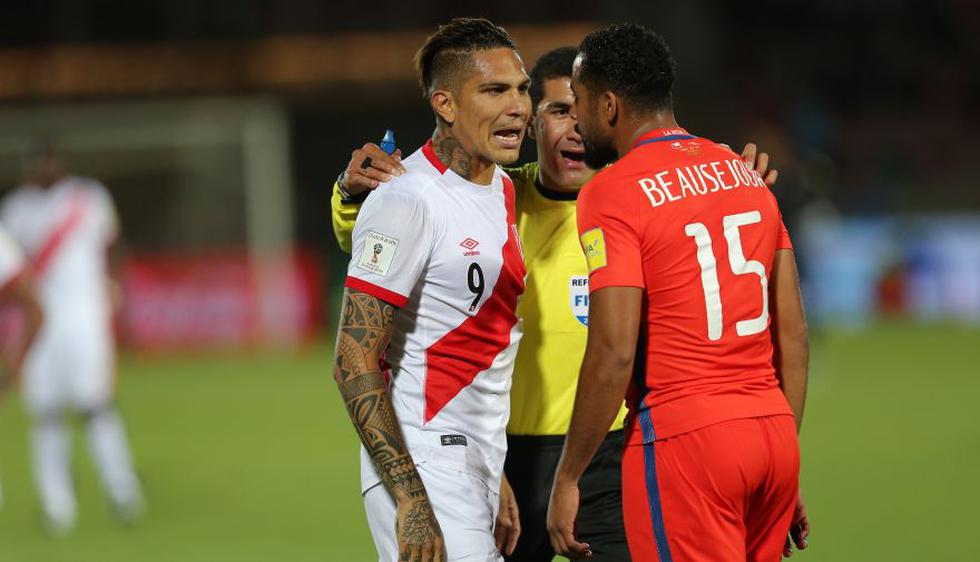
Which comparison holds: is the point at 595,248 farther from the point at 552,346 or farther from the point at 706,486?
the point at 552,346

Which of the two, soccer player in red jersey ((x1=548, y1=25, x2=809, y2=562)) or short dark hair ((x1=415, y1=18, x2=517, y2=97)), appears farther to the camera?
short dark hair ((x1=415, y1=18, x2=517, y2=97))

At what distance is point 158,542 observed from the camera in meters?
7.88

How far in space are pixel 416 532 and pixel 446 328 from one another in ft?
1.98

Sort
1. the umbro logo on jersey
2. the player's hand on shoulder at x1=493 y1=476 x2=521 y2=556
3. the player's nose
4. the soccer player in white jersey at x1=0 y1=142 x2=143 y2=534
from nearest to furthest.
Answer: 1. the umbro logo on jersey
2. the player's nose
3. the player's hand on shoulder at x1=493 y1=476 x2=521 y2=556
4. the soccer player in white jersey at x1=0 y1=142 x2=143 y2=534

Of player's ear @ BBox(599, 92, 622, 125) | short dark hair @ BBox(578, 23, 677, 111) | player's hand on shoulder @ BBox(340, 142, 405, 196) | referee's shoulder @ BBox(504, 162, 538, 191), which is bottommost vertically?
referee's shoulder @ BBox(504, 162, 538, 191)

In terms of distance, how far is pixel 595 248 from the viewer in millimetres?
3557

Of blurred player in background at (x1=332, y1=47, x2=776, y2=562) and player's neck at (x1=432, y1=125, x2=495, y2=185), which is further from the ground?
player's neck at (x1=432, y1=125, x2=495, y2=185)

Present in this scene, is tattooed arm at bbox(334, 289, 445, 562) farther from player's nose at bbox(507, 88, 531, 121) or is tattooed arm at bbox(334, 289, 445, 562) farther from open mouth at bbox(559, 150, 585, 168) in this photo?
open mouth at bbox(559, 150, 585, 168)

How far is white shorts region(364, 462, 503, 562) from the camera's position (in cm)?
369

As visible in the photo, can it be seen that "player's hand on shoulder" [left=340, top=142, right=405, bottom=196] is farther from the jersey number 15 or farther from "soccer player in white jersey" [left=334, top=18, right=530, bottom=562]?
the jersey number 15

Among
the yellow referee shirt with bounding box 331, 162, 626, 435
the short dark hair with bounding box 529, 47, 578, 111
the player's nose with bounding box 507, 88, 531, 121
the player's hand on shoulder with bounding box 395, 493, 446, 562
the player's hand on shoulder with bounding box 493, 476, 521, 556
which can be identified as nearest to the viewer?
the player's hand on shoulder with bounding box 395, 493, 446, 562

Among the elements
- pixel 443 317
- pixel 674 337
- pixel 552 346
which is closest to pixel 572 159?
pixel 552 346

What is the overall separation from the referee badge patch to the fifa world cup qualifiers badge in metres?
0.52

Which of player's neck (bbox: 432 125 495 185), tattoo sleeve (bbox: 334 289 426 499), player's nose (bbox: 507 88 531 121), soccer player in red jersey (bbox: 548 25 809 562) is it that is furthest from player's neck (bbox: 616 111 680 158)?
tattoo sleeve (bbox: 334 289 426 499)
